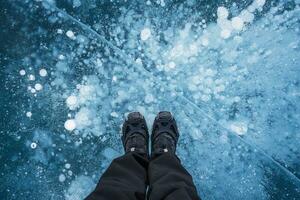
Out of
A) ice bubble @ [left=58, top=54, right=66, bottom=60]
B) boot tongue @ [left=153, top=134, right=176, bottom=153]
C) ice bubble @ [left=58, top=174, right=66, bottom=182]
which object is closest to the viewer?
boot tongue @ [left=153, top=134, right=176, bottom=153]

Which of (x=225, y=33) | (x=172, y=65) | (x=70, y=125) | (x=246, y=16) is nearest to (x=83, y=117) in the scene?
(x=70, y=125)

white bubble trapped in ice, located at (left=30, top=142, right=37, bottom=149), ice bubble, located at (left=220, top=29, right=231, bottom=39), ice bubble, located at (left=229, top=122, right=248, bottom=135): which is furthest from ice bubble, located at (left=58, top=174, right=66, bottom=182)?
ice bubble, located at (left=220, top=29, right=231, bottom=39)

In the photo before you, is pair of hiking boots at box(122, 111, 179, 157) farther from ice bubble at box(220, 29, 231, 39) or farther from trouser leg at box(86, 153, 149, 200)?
ice bubble at box(220, 29, 231, 39)

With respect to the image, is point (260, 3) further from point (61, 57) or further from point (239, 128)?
point (61, 57)

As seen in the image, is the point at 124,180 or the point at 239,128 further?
the point at 239,128

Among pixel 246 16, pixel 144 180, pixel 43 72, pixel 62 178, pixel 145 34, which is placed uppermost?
pixel 246 16

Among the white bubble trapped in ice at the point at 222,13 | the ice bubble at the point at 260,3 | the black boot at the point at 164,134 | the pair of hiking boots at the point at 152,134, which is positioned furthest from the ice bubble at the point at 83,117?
the ice bubble at the point at 260,3

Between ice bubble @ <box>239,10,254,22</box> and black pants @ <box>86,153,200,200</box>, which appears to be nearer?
black pants @ <box>86,153,200,200</box>
